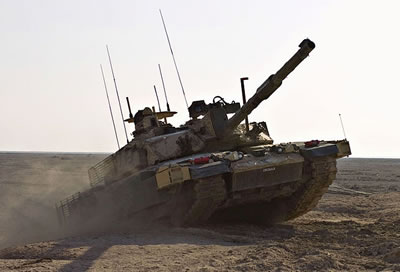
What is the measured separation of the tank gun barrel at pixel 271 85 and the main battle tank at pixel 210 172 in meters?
0.02

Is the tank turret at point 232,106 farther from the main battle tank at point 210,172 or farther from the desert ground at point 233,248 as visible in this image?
the desert ground at point 233,248

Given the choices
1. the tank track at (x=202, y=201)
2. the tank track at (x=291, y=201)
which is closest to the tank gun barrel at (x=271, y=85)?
the tank track at (x=291, y=201)

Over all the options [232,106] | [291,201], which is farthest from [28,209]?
[291,201]

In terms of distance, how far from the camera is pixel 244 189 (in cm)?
1195

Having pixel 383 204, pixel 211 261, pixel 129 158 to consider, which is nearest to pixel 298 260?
pixel 211 261

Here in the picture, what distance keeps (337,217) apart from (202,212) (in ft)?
15.0

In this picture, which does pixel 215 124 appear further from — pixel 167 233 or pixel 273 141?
pixel 167 233

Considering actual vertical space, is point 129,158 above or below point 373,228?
above

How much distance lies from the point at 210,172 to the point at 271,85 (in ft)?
7.09

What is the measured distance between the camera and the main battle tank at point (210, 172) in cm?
1159

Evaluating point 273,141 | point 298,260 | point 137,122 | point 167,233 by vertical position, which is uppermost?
point 137,122

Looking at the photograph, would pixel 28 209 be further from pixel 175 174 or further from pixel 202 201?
pixel 175 174

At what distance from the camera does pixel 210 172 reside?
36.7 feet

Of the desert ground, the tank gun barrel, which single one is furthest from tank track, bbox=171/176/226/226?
the tank gun barrel
